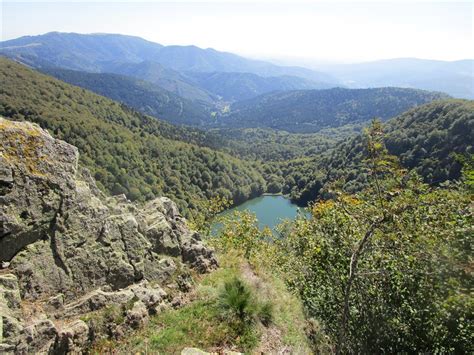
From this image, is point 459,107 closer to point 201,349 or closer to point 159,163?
point 159,163

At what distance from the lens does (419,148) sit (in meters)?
151

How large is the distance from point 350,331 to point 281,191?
181m

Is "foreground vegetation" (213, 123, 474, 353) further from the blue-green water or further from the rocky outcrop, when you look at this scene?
the blue-green water

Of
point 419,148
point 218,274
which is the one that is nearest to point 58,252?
point 218,274

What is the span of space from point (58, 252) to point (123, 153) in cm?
13761

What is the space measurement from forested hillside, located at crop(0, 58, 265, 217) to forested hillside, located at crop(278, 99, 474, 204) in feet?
89.1

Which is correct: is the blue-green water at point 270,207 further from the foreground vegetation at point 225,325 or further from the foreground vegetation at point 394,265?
the foreground vegetation at point 225,325

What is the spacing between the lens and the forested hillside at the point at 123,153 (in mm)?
128375

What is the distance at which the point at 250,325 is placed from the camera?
35.2ft

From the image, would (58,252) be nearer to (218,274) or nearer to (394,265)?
(218,274)

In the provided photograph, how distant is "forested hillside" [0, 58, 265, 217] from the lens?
128m

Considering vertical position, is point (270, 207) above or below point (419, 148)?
below

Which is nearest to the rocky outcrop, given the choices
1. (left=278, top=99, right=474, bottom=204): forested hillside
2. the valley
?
the valley

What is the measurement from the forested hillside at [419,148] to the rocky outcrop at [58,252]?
102 metres
